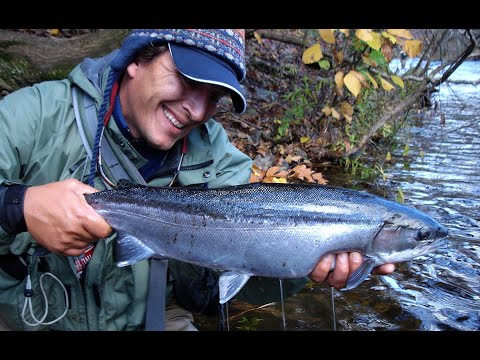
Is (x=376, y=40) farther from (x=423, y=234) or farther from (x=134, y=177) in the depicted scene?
(x=134, y=177)

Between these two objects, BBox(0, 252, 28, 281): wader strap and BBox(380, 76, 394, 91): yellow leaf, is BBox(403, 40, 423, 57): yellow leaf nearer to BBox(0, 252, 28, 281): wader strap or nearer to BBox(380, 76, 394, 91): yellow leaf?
BBox(380, 76, 394, 91): yellow leaf

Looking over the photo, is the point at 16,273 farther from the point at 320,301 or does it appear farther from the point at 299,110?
the point at 299,110

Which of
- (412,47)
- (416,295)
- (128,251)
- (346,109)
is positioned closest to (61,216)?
(128,251)

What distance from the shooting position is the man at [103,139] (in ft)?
8.85

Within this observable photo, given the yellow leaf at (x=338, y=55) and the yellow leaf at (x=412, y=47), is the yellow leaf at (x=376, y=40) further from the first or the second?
the yellow leaf at (x=338, y=55)

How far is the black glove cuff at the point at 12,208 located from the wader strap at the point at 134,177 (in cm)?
54

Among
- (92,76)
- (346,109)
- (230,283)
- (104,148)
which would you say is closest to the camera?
(230,283)

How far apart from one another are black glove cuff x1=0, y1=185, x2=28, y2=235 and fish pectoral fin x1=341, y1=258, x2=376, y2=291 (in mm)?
1910

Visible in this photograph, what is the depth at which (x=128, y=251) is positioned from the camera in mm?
2627

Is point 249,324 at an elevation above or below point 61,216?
below

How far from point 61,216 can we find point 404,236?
2014 mm

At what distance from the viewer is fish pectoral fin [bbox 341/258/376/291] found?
2658 millimetres

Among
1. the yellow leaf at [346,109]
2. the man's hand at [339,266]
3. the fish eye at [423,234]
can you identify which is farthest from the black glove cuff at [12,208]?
the yellow leaf at [346,109]
